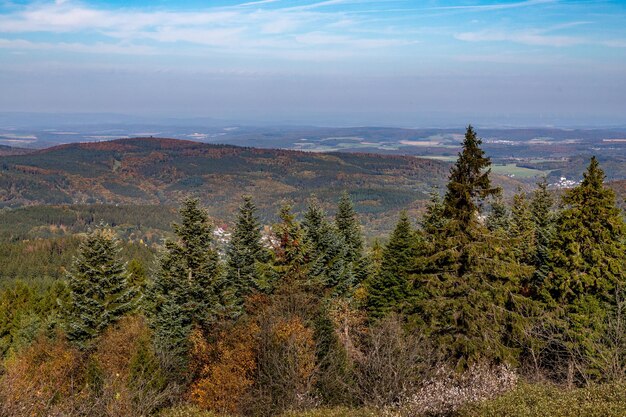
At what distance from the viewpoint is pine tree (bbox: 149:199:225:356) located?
3591 centimetres

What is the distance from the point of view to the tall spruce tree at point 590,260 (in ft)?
88.7

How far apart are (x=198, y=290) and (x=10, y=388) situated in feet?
60.9

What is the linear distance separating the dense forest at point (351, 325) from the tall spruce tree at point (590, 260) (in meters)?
0.10

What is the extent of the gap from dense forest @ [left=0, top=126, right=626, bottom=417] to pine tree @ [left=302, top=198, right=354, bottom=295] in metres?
0.15

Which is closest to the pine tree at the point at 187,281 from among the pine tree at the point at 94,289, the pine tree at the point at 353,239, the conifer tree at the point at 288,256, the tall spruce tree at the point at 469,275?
the pine tree at the point at 94,289

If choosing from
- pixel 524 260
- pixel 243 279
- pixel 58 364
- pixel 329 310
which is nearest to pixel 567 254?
pixel 524 260

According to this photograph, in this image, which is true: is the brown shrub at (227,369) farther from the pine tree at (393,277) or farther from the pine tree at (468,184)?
the pine tree at (468,184)

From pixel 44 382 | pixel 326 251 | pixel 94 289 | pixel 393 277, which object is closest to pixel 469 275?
pixel 393 277

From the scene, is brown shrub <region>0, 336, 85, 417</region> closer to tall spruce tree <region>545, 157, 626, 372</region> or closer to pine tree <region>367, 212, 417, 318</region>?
pine tree <region>367, 212, 417, 318</region>

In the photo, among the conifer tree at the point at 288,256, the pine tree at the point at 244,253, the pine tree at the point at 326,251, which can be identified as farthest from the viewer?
the pine tree at the point at 326,251

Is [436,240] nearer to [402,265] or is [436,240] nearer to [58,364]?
[402,265]

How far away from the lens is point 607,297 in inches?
1090

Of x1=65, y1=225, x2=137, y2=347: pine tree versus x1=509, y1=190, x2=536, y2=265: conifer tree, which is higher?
x1=509, y1=190, x2=536, y2=265: conifer tree

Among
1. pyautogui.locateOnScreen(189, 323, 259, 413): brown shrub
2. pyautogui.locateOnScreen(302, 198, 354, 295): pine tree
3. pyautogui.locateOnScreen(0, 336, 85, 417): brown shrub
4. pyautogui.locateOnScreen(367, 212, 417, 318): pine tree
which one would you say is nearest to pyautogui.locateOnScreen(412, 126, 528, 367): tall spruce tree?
pyautogui.locateOnScreen(189, 323, 259, 413): brown shrub
